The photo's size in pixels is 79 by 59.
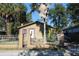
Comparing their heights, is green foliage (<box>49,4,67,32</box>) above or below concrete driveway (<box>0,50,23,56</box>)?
above

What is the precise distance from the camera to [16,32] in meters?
2.50

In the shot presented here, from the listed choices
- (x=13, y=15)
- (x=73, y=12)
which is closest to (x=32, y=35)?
(x=13, y=15)

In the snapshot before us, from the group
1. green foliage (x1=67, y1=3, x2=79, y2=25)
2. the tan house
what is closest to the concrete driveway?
the tan house

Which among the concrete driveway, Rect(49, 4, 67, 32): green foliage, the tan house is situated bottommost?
the concrete driveway

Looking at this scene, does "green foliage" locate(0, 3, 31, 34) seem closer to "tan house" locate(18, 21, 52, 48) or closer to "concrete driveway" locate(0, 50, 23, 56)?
"tan house" locate(18, 21, 52, 48)

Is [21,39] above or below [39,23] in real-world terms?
below

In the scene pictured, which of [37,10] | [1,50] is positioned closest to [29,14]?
[37,10]

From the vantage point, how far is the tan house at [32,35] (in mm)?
2488

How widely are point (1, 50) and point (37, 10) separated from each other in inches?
20.2

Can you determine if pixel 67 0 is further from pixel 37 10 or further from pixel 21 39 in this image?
pixel 21 39

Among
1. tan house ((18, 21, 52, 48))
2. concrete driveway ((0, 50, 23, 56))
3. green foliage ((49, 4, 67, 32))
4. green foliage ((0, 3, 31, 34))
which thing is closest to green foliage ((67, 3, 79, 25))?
green foliage ((49, 4, 67, 32))

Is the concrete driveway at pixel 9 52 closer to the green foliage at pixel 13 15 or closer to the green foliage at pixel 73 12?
the green foliage at pixel 13 15

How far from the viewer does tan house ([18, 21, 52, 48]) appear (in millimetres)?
2488

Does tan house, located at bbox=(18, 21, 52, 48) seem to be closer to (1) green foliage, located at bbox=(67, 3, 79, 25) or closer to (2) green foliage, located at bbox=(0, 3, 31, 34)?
(2) green foliage, located at bbox=(0, 3, 31, 34)
